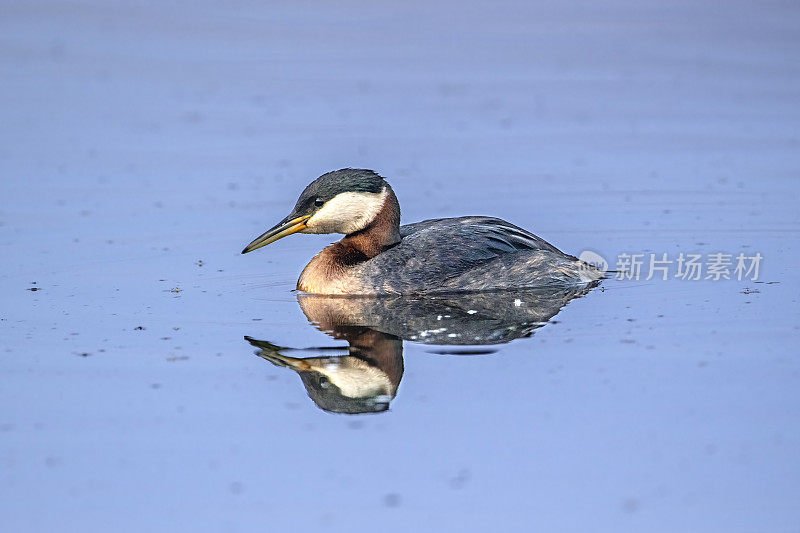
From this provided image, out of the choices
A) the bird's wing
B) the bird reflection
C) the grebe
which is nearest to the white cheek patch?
the grebe

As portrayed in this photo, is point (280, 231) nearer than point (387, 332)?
No

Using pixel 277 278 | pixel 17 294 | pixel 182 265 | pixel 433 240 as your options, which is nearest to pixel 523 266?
pixel 433 240

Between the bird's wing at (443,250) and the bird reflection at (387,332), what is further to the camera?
the bird's wing at (443,250)

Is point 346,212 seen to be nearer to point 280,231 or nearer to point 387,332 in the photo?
point 280,231

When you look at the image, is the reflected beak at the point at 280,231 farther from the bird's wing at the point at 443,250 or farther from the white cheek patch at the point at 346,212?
the bird's wing at the point at 443,250

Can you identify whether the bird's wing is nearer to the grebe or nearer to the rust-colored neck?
the grebe

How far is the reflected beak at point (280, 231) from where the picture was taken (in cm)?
1106

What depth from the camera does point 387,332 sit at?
9750 mm

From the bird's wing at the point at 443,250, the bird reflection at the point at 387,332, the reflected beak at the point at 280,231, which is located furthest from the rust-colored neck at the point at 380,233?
the bird reflection at the point at 387,332

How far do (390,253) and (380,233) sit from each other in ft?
0.79

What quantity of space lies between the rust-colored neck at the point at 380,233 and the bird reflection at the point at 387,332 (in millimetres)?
614

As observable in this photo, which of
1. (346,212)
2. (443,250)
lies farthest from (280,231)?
(443,250)

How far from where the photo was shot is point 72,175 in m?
14.6

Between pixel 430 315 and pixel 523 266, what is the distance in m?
1.34
